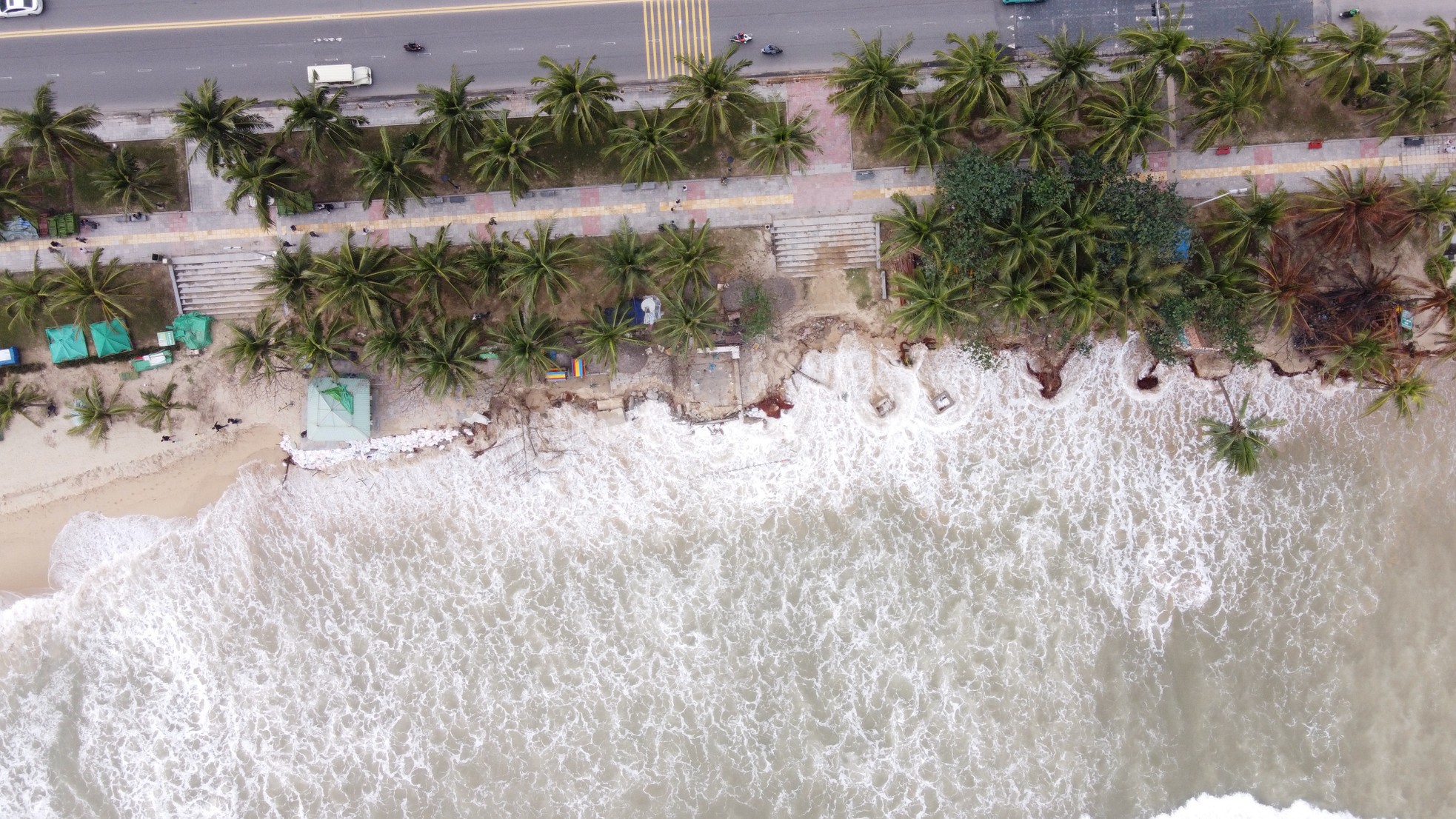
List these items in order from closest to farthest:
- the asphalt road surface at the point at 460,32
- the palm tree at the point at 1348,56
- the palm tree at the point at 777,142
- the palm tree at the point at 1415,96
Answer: the palm tree at the point at 777,142, the palm tree at the point at 1348,56, the palm tree at the point at 1415,96, the asphalt road surface at the point at 460,32

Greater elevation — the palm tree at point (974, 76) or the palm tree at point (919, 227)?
the palm tree at point (974, 76)

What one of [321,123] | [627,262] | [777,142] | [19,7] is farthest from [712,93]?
[19,7]

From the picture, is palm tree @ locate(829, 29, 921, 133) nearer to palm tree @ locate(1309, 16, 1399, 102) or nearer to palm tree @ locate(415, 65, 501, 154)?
palm tree @ locate(415, 65, 501, 154)

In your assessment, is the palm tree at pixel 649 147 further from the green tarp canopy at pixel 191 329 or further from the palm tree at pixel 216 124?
the green tarp canopy at pixel 191 329

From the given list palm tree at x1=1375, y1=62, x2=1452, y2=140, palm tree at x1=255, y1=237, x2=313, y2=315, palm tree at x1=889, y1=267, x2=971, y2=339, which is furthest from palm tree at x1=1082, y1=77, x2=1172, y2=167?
palm tree at x1=255, y1=237, x2=313, y2=315

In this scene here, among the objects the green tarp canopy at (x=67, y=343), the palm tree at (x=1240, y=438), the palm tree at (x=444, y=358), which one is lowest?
the palm tree at (x=1240, y=438)

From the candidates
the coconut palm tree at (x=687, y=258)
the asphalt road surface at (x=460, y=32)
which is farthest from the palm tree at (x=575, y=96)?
the coconut palm tree at (x=687, y=258)
